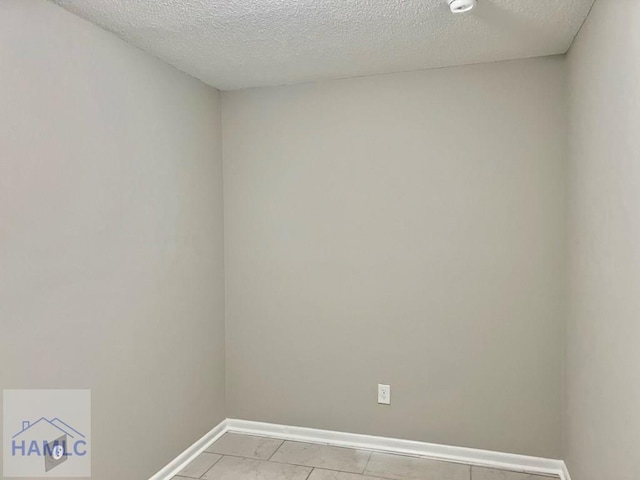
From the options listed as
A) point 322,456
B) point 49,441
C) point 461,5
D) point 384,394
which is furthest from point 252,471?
point 461,5

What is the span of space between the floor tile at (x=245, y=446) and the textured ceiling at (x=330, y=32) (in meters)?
2.30

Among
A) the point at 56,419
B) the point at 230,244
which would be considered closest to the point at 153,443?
the point at 56,419

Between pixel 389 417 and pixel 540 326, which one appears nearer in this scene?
pixel 540 326

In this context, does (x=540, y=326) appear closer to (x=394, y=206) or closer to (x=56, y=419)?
(x=394, y=206)

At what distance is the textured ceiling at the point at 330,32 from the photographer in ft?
6.71

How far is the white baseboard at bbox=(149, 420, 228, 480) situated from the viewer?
8.82 feet

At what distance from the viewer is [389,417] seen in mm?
3029

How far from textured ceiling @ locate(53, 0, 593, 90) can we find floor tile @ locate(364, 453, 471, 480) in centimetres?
229

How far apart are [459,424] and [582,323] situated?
40.0 inches

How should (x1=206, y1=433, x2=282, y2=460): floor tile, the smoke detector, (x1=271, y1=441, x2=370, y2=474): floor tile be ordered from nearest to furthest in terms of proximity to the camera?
the smoke detector, (x1=271, y1=441, x2=370, y2=474): floor tile, (x1=206, y1=433, x2=282, y2=460): floor tile

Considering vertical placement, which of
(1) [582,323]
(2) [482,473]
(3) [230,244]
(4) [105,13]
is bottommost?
(2) [482,473]

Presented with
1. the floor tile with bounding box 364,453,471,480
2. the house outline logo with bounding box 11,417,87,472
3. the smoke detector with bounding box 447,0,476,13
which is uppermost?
the smoke detector with bounding box 447,0,476,13

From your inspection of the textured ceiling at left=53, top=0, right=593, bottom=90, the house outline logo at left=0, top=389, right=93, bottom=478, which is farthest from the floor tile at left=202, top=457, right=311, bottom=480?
the textured ceiling at left=53, top=0, right=593, bottom=90

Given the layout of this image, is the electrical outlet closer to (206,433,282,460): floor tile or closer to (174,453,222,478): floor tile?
(206,433,282,460): floor tile
